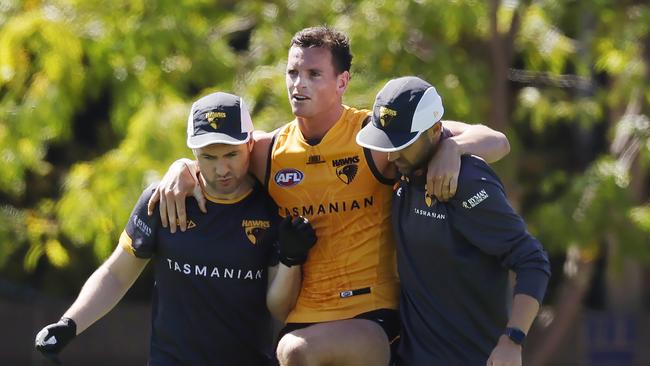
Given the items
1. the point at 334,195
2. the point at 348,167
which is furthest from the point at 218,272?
the point at 348,167

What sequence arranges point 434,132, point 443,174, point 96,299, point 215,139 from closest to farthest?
1. point 443,174
2. point 434,132
3. point 215,139
4. point 96,299

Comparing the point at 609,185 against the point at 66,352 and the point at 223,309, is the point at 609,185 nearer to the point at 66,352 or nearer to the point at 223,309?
the point at 223,309

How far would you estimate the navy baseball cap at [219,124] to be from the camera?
5.29m

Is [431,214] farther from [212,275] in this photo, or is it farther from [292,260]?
[212,275]

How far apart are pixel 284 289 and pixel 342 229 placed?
335 mm

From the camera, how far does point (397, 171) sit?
5.33m

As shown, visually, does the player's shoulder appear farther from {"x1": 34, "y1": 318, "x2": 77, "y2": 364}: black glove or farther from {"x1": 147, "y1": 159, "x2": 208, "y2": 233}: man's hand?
{"x1": 34, "y1": 318, "x2": 77, "y2": 364}: black glove

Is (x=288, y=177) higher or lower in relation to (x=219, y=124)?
lower

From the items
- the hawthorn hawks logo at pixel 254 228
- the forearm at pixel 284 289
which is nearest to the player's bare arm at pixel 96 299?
the hawthorn hawks logo at pixel 254 228

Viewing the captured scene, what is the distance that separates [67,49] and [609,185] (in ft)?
12.3

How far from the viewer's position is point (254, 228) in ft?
18.0

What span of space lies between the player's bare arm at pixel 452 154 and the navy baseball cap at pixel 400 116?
127 mm

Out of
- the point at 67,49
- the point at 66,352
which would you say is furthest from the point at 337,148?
the point at 66,352

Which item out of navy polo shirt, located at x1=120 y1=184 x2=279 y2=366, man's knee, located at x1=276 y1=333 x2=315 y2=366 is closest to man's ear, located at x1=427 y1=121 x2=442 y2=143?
navy polo shirt, located at x1=120 y1=184 x2=279 y2=366
